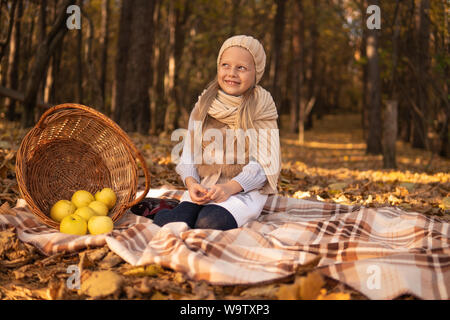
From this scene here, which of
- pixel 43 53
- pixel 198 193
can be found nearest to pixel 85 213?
pixel 198 193

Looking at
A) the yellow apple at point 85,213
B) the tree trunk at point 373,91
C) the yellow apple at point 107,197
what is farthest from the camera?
the tree trunk at point 373,91

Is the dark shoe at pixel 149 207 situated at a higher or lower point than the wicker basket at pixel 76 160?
lower

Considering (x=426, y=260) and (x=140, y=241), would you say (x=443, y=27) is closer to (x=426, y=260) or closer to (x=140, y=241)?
(x=426, y=260)

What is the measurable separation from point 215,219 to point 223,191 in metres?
0.22

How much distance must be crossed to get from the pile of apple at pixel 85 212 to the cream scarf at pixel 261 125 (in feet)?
2.93

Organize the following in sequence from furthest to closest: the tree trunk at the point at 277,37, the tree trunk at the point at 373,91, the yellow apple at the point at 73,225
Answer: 1. the tree trunk at the point at 277,37
2. the tree trunk at the point at 373,91
3. the yellow apple at the point at 73,225

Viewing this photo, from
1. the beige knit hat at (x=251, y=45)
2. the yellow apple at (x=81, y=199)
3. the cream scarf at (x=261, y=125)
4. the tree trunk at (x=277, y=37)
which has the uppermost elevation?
the tree trunk at (x=277, y=37)

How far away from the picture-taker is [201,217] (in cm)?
291

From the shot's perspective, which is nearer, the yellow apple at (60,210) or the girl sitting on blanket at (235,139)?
the yellow apple at (60,210)

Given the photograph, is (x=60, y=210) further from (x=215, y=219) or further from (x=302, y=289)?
(x=302, y=289)

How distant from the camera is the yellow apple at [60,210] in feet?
9.82

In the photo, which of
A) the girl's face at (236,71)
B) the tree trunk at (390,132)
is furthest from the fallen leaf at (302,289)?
the tree trunk at (390,132)

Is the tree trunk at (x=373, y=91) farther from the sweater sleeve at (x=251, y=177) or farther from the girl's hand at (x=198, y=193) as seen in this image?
the girl's hand at (x=198, y=193)

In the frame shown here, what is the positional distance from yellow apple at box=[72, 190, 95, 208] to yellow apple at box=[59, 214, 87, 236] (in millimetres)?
268
